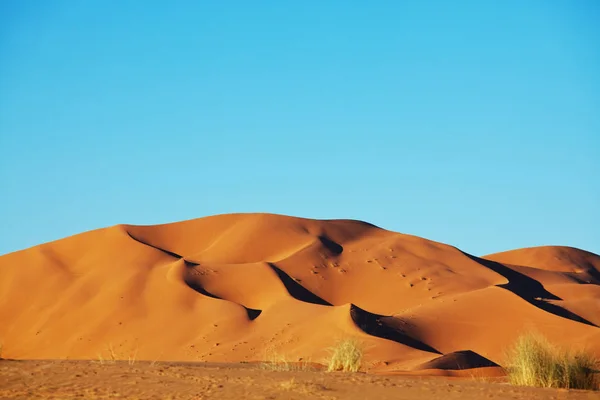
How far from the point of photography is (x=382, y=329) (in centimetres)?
3103

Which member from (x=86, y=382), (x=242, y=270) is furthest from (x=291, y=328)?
(x=86, y=382)

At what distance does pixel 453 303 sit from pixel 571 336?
18.0ft

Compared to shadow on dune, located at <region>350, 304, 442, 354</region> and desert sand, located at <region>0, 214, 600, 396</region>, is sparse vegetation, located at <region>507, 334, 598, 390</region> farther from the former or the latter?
shadow on dune, located at <region>350, 304, 442, 354</region>

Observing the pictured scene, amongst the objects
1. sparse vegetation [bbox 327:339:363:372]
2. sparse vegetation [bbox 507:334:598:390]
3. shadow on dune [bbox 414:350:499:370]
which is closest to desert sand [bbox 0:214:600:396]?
shadow on dune [bbox 414:350:499:370]

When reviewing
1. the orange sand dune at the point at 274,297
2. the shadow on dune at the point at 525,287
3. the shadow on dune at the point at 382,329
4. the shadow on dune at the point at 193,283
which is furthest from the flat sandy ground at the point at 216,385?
the shadow on dune at the point at 525,287

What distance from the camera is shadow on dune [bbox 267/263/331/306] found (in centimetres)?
3853

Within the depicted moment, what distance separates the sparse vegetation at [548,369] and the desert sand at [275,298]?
14.6 feet

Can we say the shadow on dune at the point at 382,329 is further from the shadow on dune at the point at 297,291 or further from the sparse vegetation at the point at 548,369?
the sparse vegetation at the point at 548,369

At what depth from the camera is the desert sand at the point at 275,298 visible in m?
31.0

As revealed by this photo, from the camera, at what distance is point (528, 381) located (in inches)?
619

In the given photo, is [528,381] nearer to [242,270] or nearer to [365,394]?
[365,394]

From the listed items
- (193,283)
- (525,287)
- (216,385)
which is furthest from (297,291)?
(216,385)

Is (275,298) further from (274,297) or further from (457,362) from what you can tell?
(457,362)

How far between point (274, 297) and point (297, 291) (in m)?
1.82
